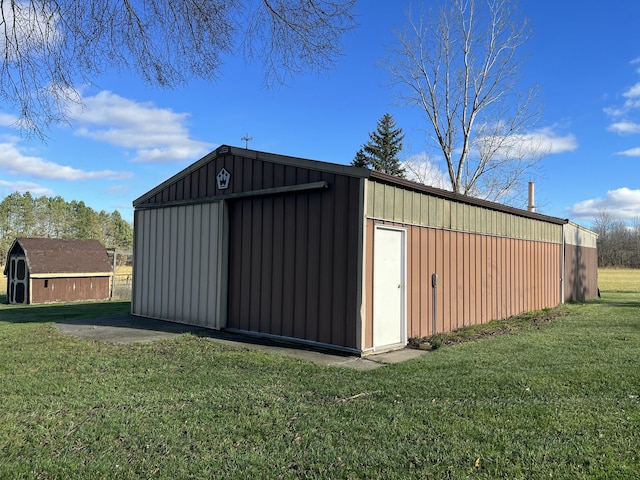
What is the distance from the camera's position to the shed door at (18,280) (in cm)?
1902

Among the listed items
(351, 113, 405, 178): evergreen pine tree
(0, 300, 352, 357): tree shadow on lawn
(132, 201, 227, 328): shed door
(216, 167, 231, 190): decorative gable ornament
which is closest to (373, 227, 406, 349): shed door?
(0, 300, 352, 357): tree shadow on lawn

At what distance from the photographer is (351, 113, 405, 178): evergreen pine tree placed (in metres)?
40.2

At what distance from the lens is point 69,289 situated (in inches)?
795

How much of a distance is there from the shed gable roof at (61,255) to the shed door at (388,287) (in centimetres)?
1690

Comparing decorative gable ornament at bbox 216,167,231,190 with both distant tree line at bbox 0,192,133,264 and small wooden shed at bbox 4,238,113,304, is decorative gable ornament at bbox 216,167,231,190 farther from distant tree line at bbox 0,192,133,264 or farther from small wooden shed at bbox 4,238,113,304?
distant tree line at bbox 0,192,133,264

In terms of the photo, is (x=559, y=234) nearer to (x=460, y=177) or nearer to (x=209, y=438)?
(x=460, y=177)

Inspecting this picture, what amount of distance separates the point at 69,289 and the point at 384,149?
2809 centimetres

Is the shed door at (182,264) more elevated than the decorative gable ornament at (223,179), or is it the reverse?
the decorative gable ornament at (223,179)

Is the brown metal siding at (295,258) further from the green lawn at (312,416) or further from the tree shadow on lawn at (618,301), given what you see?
the tree shadow on lawn at (618,301)

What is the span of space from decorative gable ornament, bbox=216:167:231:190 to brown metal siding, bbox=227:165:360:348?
11.7 inches

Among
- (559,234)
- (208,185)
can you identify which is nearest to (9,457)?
(208,185)

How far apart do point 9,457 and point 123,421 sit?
854mm

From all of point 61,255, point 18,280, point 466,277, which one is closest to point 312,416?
point 466,277

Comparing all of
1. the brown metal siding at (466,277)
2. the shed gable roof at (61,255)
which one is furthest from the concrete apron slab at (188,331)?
the shed gable roof at (61,255)
